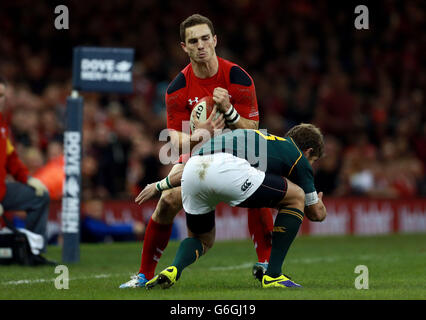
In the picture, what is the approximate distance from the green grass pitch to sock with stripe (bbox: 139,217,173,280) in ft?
0.98

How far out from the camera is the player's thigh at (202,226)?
711cm

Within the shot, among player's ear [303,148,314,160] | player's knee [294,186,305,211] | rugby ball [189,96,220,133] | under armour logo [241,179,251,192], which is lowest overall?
player's knee [294,186,305,211]

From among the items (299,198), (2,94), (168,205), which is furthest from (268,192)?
(2,94)

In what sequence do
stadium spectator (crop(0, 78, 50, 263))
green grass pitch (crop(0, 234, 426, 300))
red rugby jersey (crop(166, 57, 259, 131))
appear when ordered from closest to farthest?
green grass pitch (crop(0, 234, 426, 300))
red rugby jersey (crop(166, 57, 259, 131))
stadium spectator (crop(0, 78, 50, 263))

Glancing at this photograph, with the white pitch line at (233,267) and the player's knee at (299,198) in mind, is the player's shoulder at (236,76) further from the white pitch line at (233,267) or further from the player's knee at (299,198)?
the white pitch line at (233,267)

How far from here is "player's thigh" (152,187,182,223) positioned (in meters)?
7.60

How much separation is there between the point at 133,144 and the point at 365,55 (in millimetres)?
9384

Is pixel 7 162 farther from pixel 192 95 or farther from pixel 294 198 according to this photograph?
pixel 294 198

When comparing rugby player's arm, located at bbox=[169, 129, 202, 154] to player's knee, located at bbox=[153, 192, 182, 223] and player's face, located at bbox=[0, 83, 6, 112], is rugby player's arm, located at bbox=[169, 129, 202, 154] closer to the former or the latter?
player's knee, located at bbox=[153, 192, 182, 223]

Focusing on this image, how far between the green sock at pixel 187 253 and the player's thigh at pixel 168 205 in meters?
0.59

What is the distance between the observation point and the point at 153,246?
7762mm

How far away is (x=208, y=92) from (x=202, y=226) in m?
1.34
